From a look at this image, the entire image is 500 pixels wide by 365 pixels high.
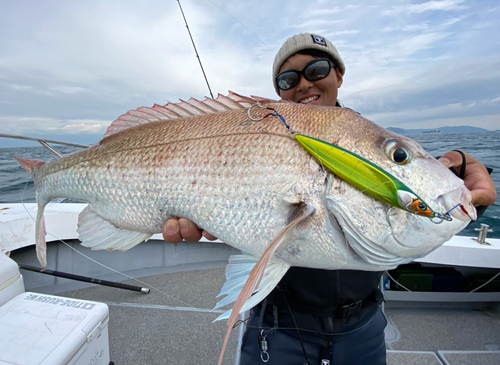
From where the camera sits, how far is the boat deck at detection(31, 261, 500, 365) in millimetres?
2248

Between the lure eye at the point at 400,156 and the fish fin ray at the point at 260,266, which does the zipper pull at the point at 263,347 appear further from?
the lure eye at the point at 400,156

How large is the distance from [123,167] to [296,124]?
935 millimetres

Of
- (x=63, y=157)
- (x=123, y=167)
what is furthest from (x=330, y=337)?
(x=63, y=157)

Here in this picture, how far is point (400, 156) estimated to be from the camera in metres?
1.02

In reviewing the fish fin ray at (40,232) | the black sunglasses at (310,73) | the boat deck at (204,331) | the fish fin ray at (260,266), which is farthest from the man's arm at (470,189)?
the boat deck at (204,331)

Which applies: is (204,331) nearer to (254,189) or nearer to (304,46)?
(254,189)

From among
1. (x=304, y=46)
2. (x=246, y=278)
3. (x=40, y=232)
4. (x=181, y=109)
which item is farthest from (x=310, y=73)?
(x=40, y=232)

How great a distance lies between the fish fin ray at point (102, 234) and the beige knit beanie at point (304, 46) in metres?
1.64

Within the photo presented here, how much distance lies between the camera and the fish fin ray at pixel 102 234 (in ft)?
5.06

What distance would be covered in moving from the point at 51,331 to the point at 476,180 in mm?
2248

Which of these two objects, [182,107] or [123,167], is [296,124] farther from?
[123,167]

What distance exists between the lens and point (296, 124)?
1.18 metres

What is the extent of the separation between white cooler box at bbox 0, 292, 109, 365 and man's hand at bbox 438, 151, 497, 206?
202cm

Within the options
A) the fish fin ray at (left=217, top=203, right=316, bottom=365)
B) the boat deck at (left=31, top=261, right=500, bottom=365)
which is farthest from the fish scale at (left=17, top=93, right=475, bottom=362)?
the boat deck at (left=31, top=261, right=500, bottom=365)
